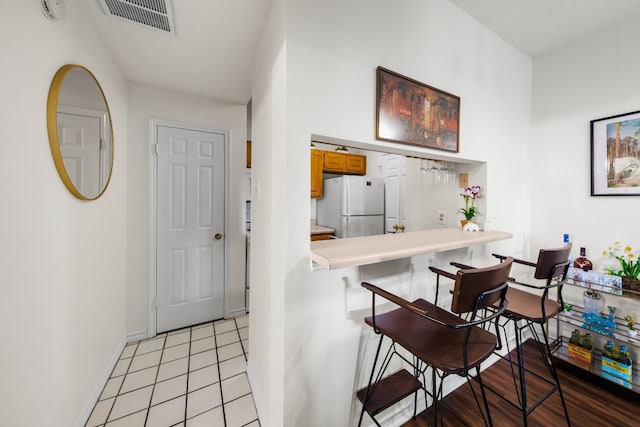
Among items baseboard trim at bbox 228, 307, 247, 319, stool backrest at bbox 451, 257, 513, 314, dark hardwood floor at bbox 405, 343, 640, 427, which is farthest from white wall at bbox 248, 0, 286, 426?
baseboard trim at bbox 228, 307, 247, 319

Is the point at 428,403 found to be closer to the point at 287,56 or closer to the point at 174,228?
the point at 287,56

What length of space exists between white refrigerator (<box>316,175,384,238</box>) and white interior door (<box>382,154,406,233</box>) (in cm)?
12

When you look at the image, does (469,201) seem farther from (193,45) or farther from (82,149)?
(82,149)

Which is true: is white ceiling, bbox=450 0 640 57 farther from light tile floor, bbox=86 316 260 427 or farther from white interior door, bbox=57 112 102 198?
light tile floor, bbox=86 316 260 427

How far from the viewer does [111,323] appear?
2008mm

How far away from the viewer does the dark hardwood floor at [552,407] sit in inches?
60.5

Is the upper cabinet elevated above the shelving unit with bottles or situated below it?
above

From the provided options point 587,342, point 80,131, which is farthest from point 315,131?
point 587,342

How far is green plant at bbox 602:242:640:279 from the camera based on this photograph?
179 centimetres

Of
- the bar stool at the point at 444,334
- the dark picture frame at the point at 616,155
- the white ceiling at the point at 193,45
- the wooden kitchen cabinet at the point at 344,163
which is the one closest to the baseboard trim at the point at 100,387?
the bar stool at the point at 444,334

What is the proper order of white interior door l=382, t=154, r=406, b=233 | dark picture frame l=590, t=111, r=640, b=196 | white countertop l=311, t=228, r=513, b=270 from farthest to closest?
white interior door l=382, t=154, r=406, b=233, dark picture frame l=590, t=111, r=640, b=196, white countertop l=311, t=228, r=513, b=270

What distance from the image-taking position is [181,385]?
183 cm

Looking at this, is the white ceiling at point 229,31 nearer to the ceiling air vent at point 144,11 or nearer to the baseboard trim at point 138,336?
the ceiling air vent at point 144,11

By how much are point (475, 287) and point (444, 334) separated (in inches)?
15.5
